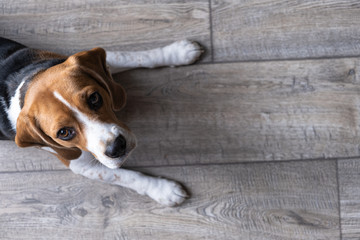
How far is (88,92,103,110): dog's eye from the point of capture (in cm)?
147

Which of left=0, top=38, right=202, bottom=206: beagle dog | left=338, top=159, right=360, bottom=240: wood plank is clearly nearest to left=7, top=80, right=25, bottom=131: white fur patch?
left=0, top=38, right=202, bottom=206: beagle dog

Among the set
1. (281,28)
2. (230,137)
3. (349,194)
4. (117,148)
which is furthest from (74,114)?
(349,194)

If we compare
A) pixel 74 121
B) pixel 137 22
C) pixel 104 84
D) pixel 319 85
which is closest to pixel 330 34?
pixel 319 85

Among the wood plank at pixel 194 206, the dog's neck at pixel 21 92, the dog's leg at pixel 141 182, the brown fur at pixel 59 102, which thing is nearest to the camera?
the brown fur at pixel 59 102

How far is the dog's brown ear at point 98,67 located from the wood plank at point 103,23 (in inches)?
18.4

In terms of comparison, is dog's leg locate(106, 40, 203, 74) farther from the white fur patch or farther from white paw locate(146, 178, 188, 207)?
white paw locate(146, 178, 188, 207)

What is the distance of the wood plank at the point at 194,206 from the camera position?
6.64 ft

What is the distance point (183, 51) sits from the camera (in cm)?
200

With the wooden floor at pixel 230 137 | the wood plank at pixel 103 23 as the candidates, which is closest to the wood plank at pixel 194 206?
the wooden floor at pixel 230 137

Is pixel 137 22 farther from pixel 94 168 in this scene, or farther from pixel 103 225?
pixel 103 225

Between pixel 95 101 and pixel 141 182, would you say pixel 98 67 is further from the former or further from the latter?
pixel 141 182

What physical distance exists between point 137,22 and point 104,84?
0.66m

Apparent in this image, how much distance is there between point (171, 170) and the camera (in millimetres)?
2045

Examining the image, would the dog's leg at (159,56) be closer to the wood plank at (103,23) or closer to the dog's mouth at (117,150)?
the wood plank at (103,23)
